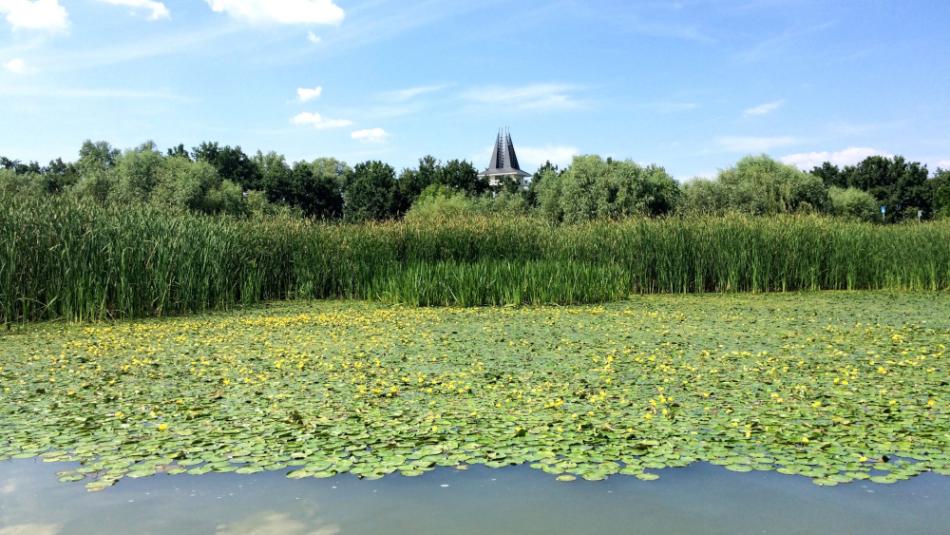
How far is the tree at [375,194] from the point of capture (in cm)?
6106

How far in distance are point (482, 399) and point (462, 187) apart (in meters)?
59.7

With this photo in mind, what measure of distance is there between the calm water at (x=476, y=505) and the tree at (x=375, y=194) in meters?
56.7

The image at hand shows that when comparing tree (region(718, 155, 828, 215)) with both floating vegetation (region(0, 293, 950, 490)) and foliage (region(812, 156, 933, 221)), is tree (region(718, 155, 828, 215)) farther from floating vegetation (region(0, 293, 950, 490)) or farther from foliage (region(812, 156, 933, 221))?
floating vegetation (region(0, 293, 950, 490))

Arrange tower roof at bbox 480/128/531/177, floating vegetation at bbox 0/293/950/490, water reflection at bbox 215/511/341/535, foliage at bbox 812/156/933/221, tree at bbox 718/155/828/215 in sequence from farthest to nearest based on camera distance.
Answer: tower roof at bbox 480/128/531/177 → foliage at bbox 812/156/933/221 → tree at bbox 718/155/828/215 → floating vegetation at bbox 0/293/950/490 → water reflection at bbox 215/511/341/535

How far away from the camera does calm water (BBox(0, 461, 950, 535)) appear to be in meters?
3.20

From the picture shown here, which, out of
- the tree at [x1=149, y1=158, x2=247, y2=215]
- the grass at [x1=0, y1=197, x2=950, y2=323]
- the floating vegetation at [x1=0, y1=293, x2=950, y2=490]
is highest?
the tree at [x1=149, y1=158, x2=247, y2=215]

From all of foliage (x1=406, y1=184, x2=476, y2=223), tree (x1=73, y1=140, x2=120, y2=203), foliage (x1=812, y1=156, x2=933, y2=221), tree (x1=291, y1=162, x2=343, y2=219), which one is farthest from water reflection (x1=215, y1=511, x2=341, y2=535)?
foliage (x1=812, y1=156, x2=933, y2=221)

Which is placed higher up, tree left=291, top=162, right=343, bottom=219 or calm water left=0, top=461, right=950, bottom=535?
tree left=291, top=162, right=343, bottom=219

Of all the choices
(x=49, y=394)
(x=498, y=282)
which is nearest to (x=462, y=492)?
(x=49, y=394)

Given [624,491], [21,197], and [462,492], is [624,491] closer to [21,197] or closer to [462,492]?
[462,492]

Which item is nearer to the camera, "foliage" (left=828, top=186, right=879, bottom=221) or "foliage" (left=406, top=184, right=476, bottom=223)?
"foliage" (left=406, top=184, right=476, bottom=223)

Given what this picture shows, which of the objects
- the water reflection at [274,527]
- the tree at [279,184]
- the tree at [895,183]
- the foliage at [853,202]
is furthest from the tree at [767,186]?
the water reflection at [274,527]

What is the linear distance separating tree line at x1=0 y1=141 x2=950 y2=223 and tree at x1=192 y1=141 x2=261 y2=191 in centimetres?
11

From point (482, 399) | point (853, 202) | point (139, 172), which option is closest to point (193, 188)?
point (139, 172)
